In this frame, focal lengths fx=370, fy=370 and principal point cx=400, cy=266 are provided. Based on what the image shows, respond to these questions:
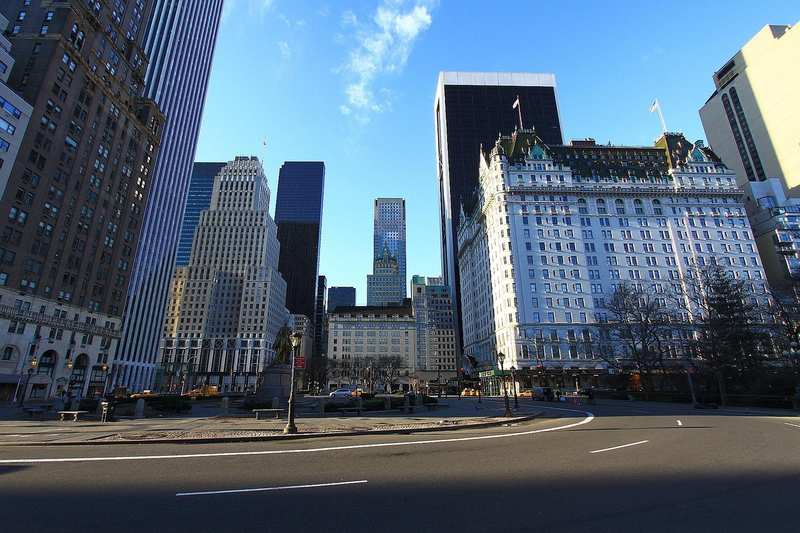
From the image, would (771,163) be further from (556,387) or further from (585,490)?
(585,490)

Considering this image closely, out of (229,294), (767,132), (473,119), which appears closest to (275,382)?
(229,294)

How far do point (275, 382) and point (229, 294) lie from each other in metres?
135

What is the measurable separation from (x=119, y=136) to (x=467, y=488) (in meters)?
88.9

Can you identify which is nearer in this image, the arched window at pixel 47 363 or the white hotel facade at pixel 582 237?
the arched window at pixel 47 363

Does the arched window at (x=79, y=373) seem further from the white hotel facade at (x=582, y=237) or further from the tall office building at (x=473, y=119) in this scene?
the tall office building at (x=473, y=119)

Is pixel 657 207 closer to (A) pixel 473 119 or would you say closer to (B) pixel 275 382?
(B) pixel 275 382

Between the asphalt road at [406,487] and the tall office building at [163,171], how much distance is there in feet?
333

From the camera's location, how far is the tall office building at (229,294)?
461ft

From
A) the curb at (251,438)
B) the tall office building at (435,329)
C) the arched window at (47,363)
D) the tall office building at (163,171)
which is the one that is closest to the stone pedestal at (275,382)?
the curb at (251,438)

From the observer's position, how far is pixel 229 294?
15262cm

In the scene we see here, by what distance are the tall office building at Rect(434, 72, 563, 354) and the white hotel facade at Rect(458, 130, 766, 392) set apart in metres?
60.5

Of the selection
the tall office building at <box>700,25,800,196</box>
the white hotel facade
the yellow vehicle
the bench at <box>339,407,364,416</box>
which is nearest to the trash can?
the bench at <box>339,407,364,416</box>

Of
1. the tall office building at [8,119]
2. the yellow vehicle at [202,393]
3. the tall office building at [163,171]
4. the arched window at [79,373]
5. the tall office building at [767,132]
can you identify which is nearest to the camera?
the tall office building at [8,119]

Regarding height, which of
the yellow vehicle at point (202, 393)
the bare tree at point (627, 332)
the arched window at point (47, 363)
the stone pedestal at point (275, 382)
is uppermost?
the bare tree at point (627, 332)
